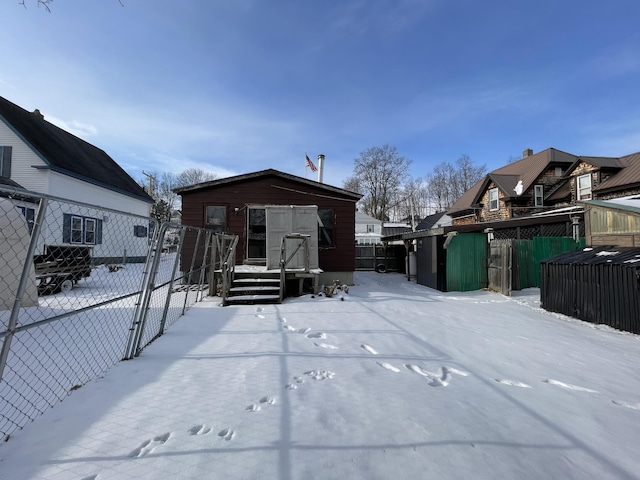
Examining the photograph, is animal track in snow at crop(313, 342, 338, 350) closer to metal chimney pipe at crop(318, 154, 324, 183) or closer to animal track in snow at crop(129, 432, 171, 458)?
animal track in snow at crop(129, 432, 171, 458)

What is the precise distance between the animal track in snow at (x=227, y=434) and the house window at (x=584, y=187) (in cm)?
2226

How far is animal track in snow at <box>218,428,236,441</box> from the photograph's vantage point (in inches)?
84.0

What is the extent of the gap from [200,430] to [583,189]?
2285cm

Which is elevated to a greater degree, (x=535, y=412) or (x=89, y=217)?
(x=89, y=217)

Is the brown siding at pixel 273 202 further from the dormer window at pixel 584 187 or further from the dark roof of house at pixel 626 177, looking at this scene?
the dormer window at pixel 584 187

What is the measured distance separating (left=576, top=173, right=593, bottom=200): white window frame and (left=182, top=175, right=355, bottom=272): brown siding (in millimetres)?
15524

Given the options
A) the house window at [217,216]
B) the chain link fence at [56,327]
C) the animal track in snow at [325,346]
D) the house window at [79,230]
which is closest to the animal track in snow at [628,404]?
the animal track in snow at [325,346]

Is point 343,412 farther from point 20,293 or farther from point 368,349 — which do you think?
point 20,293

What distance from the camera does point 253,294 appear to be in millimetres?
7539

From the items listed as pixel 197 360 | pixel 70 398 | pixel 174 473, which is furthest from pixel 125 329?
pixel 174 473

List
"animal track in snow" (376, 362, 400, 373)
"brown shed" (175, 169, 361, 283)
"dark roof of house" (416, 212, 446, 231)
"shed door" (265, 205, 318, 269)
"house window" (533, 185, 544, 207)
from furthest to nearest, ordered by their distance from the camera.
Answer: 1. "dark roof of house" (416, 212, 446, 231)
2. "house window" (533, 185, 544, 207)
3. "brown shed" (175, 169, 361, 283)
4. "shed door" (265, 205, 318, 269)
5. "animal track in snow" (376, 362, 400, 373)

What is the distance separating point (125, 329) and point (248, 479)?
423cm

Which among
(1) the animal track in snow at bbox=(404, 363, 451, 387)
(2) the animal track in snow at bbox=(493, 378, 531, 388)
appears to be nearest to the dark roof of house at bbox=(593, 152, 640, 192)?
(2) the animal track in snow at bbox=(493, 378, 531, 388)

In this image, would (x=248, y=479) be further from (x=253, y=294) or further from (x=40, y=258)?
(x=40, y=258)
